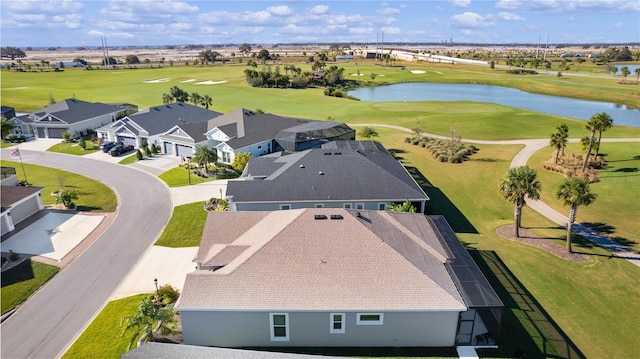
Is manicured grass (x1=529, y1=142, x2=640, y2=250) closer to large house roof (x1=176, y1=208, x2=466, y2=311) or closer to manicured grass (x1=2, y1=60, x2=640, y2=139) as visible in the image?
manicured grass (x1=2, y1=60, x2=640, y2=139)

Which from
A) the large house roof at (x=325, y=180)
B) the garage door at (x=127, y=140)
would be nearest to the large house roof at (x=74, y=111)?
the garage door at (x=127, y=140)

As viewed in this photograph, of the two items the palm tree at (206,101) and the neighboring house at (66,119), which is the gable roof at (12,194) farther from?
the palm tree at (206,101)

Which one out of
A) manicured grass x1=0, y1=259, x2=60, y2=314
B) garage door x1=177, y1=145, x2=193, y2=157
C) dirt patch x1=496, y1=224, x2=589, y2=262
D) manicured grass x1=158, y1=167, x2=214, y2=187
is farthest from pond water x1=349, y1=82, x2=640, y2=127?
manicured grass x1=0, y1=259, x2=60, y2=314

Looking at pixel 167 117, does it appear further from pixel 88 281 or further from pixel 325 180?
pixel 88 281

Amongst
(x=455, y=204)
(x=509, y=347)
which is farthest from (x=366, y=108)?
(x=509, y=347)

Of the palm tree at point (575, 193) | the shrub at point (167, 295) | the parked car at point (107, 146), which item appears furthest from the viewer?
the parked car at point (107, 146)

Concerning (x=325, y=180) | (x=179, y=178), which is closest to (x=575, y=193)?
(x=325, y=180)
